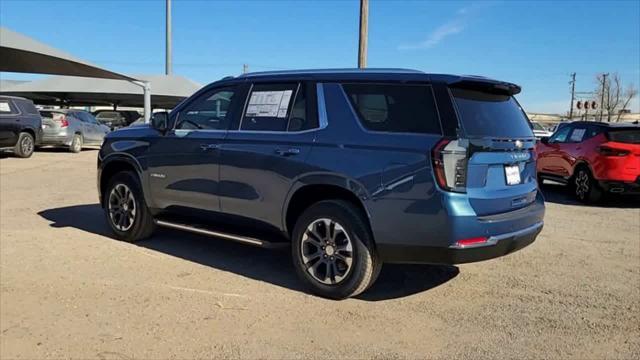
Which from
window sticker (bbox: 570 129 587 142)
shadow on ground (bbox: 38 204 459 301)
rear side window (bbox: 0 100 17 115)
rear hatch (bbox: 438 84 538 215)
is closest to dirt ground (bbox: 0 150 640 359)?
shadow on ground (bbox: 38 204 459 301)

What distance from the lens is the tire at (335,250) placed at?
460 cm

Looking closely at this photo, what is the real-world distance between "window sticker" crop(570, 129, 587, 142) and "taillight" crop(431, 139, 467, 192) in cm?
798

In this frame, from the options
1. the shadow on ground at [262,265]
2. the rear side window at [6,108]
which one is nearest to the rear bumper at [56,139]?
the rear side window at [6,108]

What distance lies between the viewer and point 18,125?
16.6 meters

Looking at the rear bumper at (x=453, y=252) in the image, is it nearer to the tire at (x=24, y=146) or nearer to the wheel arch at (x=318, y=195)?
the wheel arch at (x=318, y=195)

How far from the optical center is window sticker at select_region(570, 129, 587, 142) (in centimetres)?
1119

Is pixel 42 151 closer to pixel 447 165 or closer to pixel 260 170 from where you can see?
pixel 260 170

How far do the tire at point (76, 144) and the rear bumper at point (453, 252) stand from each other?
18.0 meters

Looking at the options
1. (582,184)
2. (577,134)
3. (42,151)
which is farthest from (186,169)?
(42,151)

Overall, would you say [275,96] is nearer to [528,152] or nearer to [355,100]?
[355,100]

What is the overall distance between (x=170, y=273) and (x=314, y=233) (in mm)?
1571

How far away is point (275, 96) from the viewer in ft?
17.5

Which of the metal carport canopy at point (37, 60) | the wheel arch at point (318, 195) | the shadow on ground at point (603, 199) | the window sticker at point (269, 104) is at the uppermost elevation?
the metal carport canopy at point (37, 60)

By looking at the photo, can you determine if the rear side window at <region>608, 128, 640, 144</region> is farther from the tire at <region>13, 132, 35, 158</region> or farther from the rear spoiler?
the tire at <region>13, 132, 35, 158</region>
